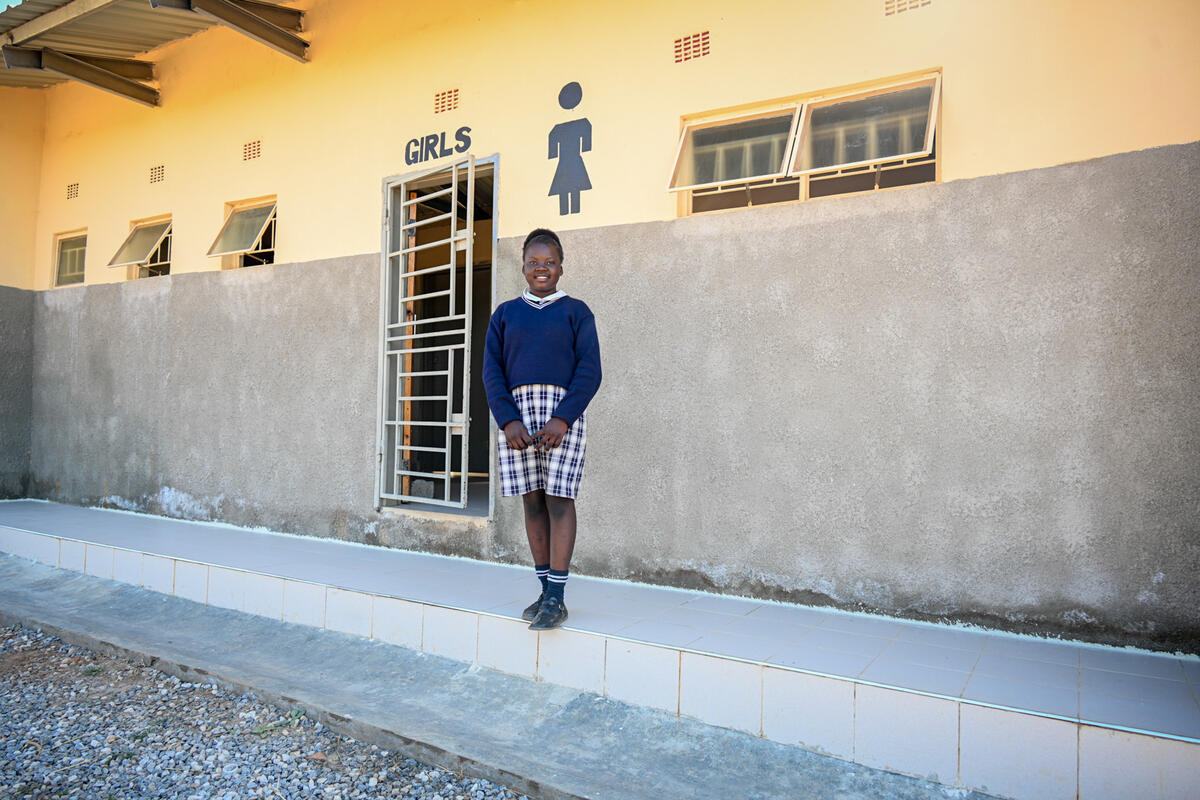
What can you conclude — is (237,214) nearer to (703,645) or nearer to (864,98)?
(864,98)

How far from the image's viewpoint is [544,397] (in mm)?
3213

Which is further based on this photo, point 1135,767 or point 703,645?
point 703,645

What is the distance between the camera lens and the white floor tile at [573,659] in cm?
318

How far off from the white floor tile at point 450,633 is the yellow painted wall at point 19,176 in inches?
284

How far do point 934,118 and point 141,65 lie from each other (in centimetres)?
724

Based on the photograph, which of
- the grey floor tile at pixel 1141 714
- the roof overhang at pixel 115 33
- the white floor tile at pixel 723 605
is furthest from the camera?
the roof overhang at pixel 115 33

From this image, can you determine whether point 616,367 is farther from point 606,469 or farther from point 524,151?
point 524,151

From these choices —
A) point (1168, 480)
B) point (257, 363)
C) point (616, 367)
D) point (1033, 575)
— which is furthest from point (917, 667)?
point (257, 363)

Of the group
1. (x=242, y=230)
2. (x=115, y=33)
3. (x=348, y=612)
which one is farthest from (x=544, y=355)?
(x=115, y=33)

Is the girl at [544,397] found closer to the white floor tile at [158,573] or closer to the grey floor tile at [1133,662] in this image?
the grey floor tile at [1133,662]

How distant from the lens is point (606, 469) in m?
4.51

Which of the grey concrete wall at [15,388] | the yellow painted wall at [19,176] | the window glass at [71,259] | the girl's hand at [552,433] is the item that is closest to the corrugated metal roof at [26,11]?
the yellow painted wall at [19,176]

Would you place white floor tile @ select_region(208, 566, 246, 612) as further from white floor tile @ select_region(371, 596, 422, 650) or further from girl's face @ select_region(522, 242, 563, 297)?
girl's face @ select_region(522, 242, 563, 297)

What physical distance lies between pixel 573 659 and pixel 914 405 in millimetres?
1999
